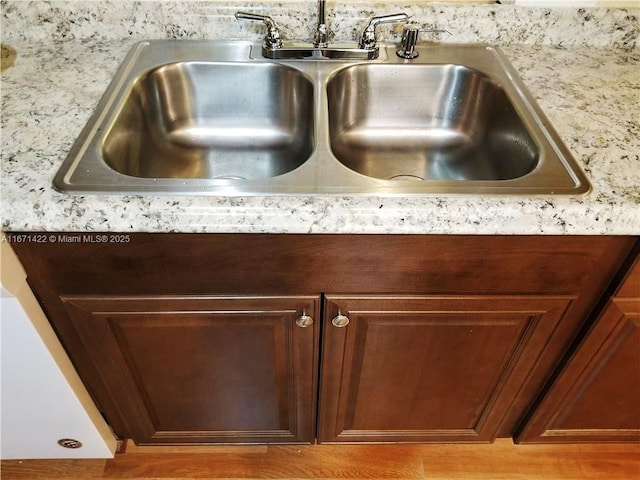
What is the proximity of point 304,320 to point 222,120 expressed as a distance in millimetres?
532

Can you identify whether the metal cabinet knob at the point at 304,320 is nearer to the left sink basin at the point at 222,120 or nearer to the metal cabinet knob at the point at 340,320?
the metal cabinet knob at the point at 340,320

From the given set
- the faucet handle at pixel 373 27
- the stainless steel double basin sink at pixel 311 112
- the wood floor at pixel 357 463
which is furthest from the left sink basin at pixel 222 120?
the wood floor at pixel 357 463

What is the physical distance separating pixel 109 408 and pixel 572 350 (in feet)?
3.22

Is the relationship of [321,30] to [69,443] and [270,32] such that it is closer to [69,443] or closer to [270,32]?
[270,32]

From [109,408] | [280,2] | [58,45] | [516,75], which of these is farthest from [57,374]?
[516,75]

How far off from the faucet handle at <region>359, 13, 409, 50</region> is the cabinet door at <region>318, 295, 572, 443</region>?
1.86 feet

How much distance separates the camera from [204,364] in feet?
→ 3.25

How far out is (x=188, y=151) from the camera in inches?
44.1

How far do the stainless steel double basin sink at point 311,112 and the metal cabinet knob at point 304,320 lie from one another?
1.05 ft

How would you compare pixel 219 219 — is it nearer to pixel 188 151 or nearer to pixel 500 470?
pixel 188 151

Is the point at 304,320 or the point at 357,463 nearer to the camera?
the point at 304,320

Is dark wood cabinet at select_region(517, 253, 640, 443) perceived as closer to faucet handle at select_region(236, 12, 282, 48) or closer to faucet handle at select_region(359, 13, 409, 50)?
faucet handle at select_region(359, 13, 409, 50)

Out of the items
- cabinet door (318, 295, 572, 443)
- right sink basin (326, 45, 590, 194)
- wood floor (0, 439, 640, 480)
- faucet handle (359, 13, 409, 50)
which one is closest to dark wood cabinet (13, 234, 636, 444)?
cabinet door (318, 295, 572, 443)

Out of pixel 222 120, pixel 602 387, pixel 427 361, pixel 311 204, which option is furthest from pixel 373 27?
pixel 602 387
